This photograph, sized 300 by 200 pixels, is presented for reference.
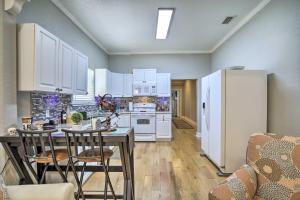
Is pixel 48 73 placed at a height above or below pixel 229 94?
above

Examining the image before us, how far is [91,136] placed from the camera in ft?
6.40

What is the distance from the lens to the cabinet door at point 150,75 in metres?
6.71

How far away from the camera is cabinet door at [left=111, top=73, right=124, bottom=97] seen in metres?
6.69

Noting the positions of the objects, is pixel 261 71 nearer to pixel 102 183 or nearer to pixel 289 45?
pixel 289 45

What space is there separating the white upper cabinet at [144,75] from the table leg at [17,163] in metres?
4.84

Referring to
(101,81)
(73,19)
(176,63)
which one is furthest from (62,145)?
(176,63)

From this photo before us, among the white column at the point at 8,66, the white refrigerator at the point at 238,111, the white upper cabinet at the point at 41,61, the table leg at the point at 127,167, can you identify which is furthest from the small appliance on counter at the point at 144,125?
the white column at the point at 8,66

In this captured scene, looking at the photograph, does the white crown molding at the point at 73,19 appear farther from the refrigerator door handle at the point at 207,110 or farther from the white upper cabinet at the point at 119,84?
the refrigerator door handle at the point at 207,110

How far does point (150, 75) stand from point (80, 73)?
10.9 feet

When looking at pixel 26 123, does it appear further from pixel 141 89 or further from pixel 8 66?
pixel 141 89

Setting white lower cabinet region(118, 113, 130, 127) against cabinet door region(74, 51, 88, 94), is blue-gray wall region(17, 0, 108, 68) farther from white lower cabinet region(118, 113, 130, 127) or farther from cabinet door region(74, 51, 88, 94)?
white lower cabinet region(118, 113, 130, 127)

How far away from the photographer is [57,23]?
351 cm

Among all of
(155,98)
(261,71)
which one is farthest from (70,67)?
(155,98)

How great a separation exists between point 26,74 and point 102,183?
2044mm
